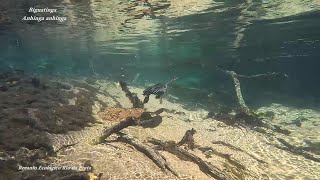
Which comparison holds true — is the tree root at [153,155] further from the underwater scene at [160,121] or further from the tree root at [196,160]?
the tree root at [196,160]

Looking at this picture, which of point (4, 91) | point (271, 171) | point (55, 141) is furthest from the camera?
point (4, 91)

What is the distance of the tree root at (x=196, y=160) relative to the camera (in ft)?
24.9

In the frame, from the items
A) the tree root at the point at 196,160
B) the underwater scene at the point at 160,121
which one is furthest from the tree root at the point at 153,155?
the tree root at the point at 196,160

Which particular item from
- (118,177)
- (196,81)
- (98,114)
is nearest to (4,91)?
(98,114)

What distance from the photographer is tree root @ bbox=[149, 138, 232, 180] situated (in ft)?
24.9

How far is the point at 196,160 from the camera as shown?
812cm

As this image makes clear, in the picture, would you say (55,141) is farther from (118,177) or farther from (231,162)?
(231,162)

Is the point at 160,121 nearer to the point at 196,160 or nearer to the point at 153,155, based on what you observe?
the point at 196,160

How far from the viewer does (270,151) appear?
10.9m

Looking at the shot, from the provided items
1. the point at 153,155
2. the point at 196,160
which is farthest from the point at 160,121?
the point at 153,155

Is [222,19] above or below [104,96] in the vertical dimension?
above

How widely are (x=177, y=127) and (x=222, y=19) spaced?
13163 millimetres

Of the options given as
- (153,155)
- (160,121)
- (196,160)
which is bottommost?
(160,121)

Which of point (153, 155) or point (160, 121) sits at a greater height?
point (153, 155)
